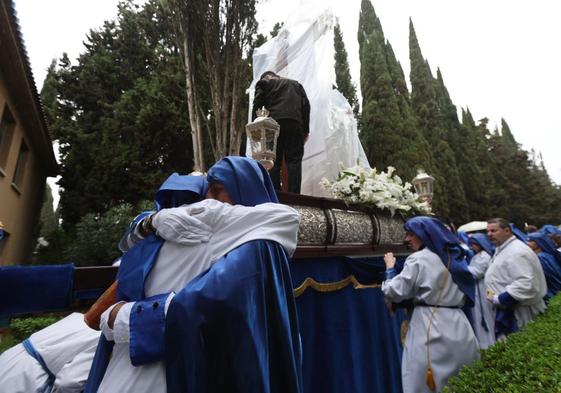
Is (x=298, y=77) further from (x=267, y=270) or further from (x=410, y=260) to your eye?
(x=267, y=270)

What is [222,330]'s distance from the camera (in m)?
1.20

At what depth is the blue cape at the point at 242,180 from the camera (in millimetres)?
1554

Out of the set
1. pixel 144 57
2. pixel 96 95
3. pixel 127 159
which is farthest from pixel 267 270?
pixel 144 57

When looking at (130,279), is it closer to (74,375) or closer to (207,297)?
(207,297)

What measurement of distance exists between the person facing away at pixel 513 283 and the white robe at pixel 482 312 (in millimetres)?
1164

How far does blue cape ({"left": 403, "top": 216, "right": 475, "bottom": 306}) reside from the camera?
3.00 meters

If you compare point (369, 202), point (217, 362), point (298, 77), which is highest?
point (298, 77)

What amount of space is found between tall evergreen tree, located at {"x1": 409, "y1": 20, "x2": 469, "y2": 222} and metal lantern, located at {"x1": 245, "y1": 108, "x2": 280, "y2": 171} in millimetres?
15369

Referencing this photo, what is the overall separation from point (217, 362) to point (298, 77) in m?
5.28

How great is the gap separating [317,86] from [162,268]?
189 inches

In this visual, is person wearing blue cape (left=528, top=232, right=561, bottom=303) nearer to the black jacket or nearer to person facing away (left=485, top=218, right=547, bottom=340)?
person facing away (left=485, top=218, right=547, bottom=340)

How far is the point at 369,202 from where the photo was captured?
3.58 meters

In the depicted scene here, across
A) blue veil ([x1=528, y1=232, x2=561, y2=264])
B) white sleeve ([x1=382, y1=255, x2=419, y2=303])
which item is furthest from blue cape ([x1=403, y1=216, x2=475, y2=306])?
blue veil ([x1=528, y1=232, x2=561, y2=264])

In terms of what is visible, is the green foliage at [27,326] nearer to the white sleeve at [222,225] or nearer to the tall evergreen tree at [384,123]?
the white sleeve at [222,225]
